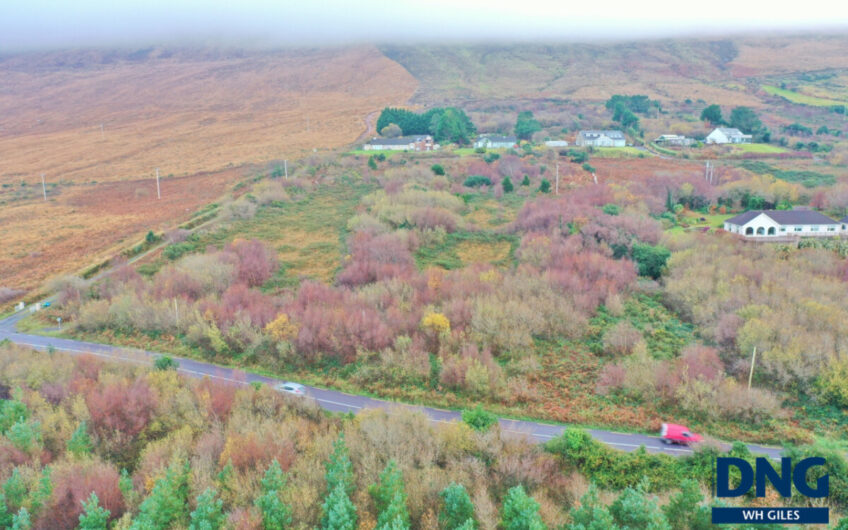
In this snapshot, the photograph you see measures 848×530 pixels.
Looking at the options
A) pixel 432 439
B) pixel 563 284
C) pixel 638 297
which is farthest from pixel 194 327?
pixel 638 297

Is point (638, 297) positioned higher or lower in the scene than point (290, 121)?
lower

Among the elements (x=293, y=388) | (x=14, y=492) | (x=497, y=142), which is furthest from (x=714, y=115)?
(x=14, y=492)

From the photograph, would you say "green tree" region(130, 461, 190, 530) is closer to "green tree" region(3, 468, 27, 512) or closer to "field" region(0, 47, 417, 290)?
"green tree" region(3, 468, 27, 512)

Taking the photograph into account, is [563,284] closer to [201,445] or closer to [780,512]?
[780,512]

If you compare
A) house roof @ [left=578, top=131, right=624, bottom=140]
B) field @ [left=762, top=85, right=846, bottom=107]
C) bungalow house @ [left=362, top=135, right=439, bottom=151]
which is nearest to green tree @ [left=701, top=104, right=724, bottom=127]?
house roof @ [left=578, top=131, right=624, bottom=140]

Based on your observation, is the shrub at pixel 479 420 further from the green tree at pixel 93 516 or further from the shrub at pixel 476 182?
the shrub at pixel 476 182

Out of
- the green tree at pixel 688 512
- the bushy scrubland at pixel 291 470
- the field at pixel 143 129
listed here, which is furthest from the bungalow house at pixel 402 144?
the green tree at pixel 688 512
